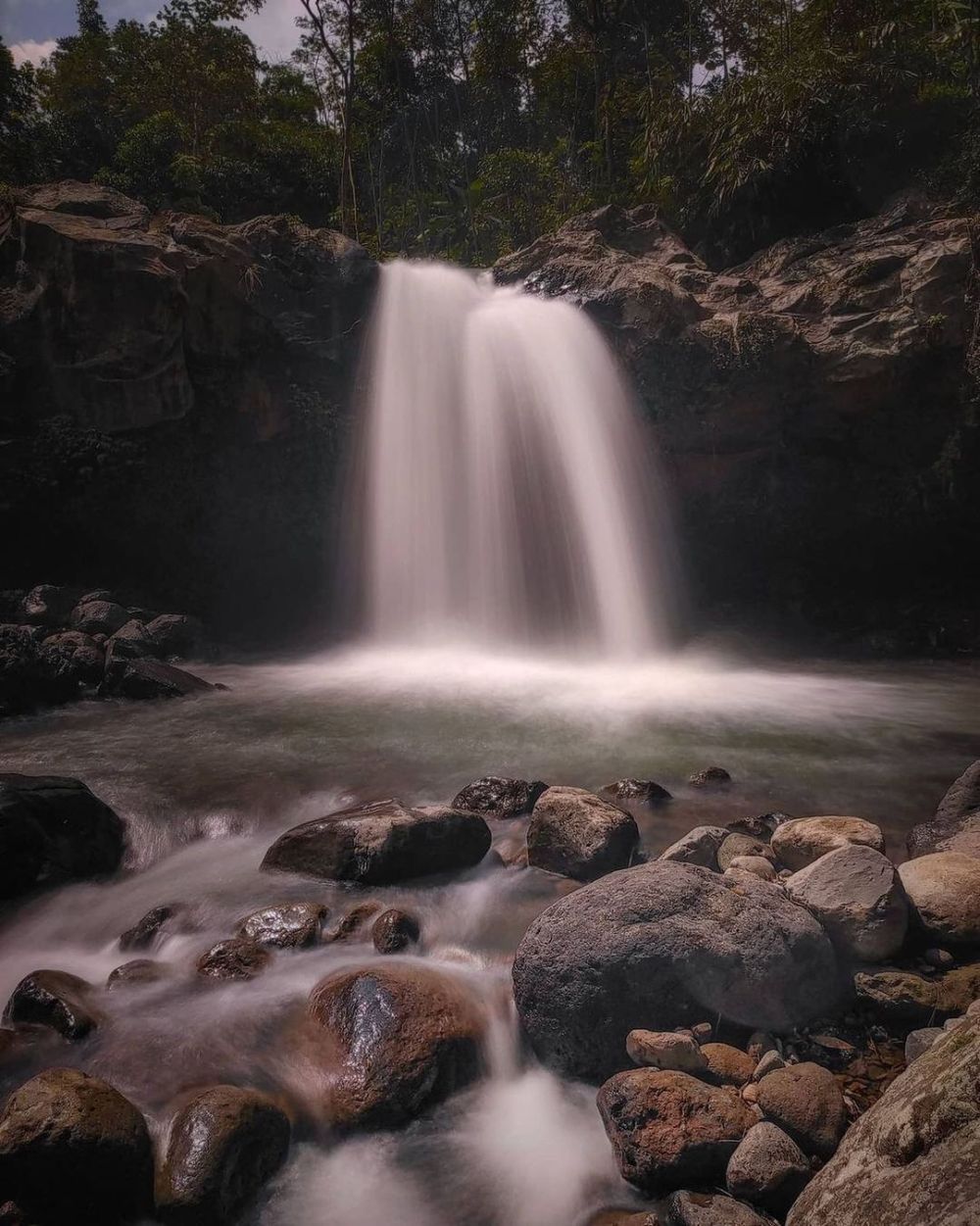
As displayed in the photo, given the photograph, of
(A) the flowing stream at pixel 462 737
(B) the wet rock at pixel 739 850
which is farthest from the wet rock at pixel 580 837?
(B) the wet rock at pixel 739 850

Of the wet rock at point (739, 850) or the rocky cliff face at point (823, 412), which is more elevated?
the rocky cliff face at point (823, 412)

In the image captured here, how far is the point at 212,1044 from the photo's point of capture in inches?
142

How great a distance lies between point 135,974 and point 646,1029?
119 inches

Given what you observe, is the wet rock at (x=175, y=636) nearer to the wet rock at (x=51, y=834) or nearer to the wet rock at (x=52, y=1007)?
the wet rock at (x=51, y=834)

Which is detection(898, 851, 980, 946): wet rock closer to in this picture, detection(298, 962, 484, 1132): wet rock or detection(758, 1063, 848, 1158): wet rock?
detection(758, 1063, 848, 1158): wet rock

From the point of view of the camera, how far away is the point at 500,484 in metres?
15.5

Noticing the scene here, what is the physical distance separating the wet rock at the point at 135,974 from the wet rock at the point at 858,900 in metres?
3.92

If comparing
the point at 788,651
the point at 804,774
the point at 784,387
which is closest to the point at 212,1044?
the point at 804,774

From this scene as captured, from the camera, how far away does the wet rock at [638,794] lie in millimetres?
6512

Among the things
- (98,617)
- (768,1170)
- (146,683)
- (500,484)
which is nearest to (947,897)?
(768,1170)

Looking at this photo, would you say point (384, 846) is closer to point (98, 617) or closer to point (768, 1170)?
point (768, 1170)

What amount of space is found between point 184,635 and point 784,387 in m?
12.8

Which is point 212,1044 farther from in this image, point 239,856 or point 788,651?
point 788,651

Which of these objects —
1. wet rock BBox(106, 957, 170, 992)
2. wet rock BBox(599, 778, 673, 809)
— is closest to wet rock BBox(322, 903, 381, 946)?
wet rock BBox(106, 957, 170, 992)
